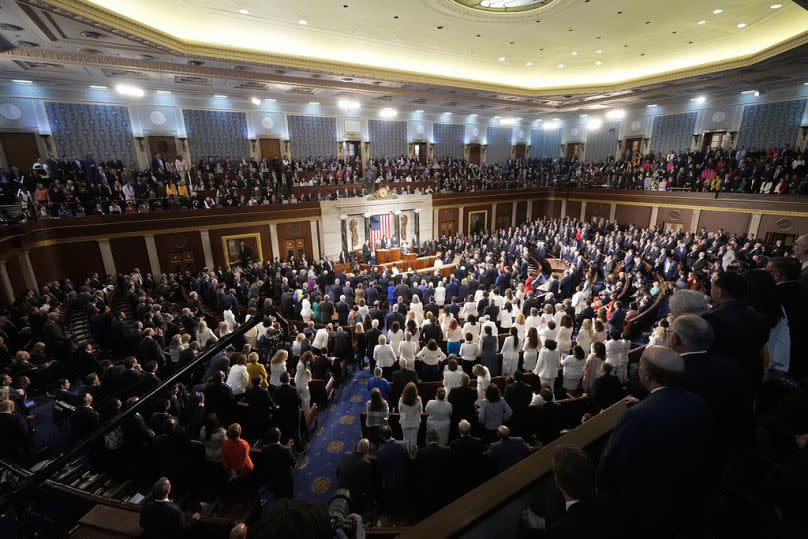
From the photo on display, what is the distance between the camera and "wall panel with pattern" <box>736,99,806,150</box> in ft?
58.3

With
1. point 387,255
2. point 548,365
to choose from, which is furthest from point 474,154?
point 548,365

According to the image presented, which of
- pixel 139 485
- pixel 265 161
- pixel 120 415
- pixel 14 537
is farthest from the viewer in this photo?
pixel 265 161

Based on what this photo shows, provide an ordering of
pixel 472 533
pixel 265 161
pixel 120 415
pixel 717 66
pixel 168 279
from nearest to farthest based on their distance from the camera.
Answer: pixel 120 415, pixel 472 533, pixel 168 279, pixel 717 66, pixel 265 161

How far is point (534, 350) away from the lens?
7.14 metres

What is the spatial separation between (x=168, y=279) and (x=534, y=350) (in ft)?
41.2

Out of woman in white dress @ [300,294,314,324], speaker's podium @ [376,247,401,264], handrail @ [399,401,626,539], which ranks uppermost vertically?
handrail @ [399,401,626,539]

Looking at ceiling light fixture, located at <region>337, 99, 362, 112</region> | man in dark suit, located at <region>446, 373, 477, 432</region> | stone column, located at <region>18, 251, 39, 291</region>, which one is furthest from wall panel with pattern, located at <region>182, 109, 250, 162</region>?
man in dark suit, located at <region>446, 373, 477, 432</region>

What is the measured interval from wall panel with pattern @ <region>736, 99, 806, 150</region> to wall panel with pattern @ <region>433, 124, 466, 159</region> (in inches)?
619

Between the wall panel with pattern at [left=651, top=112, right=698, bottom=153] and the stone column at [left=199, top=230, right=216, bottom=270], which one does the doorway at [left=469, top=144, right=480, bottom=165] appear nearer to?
the wall panel with pattern at [left=651, top=112, right=698, bottom=153]

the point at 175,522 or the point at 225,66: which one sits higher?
the point at 225,66

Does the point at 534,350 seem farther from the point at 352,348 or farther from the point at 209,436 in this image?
the point at 209,436

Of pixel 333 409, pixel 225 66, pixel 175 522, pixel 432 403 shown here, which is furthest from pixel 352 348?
pixel 225 66

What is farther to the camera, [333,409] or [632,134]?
[632,134]

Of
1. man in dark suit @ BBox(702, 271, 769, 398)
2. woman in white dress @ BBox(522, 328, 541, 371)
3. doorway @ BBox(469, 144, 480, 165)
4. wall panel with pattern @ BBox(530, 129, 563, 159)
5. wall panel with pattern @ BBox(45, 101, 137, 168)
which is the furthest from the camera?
wall panel with pattern @ BBox(530, 129, 563, 159)
